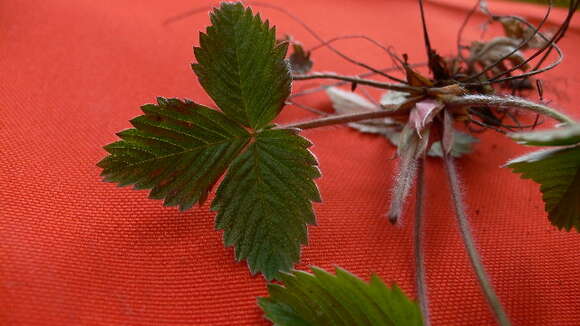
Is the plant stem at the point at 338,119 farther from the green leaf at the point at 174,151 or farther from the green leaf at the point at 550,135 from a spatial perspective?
the green leaf at the point at 550,135

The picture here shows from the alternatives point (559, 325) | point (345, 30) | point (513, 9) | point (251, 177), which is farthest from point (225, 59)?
point (513, 9)

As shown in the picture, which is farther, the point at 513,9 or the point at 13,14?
the point at 513,9

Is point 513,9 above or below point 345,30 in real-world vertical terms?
above

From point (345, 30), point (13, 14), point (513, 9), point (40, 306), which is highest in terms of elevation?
point (513, 9)

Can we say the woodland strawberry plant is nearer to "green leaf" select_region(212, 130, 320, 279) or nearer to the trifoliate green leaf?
"green leaf" select_region(212, 130, 320, 279)

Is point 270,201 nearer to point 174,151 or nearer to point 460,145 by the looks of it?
point 174,151

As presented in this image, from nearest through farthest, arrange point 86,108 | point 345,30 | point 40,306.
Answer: point 40,306
point 86,108
point 345,30

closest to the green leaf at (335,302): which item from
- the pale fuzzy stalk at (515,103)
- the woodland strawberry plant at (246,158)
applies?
the woodland strawberry plant at (246,158)

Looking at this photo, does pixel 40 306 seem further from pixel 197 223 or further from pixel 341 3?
pixel 341 3
